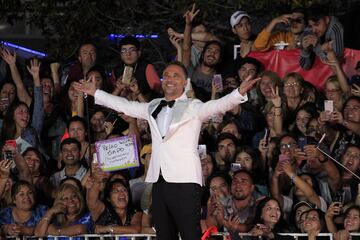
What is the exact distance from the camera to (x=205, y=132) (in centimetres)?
1321

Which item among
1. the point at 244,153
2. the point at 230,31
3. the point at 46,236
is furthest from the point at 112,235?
the point at 230,31

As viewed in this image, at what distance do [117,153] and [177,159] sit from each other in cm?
281

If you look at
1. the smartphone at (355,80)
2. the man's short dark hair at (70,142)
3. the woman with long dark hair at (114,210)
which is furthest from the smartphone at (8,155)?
the smartphone at (355,80)

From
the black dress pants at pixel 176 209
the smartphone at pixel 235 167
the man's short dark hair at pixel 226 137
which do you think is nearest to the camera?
the black dress pants at pixel 176 209

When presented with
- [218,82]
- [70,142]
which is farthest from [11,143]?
[218,82]

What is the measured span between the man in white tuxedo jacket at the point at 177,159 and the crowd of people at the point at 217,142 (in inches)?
54.8

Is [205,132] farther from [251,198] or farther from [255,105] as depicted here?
[251,198]

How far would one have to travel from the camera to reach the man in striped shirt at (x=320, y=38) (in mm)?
13039

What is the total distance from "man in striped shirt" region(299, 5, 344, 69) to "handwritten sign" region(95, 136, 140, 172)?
7.65ft

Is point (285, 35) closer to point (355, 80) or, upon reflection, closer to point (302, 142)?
point (355, 80)

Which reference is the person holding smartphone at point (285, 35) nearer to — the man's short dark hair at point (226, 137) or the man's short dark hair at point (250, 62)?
the man's short dark hair at point (250, 62)

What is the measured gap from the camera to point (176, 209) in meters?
9.47

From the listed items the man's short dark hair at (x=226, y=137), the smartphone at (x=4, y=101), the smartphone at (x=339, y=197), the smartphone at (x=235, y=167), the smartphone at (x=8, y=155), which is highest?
the smartphone at (x=4, y=101)

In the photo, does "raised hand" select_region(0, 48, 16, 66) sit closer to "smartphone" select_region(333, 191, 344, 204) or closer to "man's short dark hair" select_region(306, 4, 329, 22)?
"man's short dark hair" select_region(306, 4, 329, 22)
